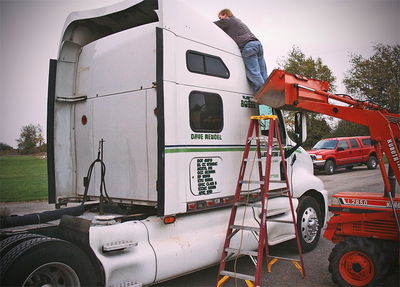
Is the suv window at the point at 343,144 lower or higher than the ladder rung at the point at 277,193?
higher

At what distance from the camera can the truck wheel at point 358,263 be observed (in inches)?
181

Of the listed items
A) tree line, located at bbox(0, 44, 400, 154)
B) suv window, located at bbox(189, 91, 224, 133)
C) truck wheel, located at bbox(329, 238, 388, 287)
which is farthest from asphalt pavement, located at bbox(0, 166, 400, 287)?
tree line, located at bbox(0, 44, 400, 154)

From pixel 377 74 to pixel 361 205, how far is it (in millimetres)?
33927

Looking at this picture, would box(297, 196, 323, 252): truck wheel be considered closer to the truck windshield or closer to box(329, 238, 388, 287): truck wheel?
box(329, 238, 388, 287): truck wheel

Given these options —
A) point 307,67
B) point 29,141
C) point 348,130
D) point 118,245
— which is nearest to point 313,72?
point 307,67

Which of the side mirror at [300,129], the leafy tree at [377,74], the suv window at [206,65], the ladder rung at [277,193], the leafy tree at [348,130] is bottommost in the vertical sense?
the ladder rung at [277,193]

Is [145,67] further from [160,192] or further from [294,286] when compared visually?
[294,286]

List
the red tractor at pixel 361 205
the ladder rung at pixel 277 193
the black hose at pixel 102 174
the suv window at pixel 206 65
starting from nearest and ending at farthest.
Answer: the red tractor at pixel 361 205 < the suv window at pixel 206 65 < the black hose at pixel 102 174 < the ladder rung at pixel 277 193

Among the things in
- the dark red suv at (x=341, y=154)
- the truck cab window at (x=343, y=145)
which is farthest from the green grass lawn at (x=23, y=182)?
the truck cab window at (x=343, y=145)

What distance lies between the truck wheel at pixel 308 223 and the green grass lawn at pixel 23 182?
221 inches

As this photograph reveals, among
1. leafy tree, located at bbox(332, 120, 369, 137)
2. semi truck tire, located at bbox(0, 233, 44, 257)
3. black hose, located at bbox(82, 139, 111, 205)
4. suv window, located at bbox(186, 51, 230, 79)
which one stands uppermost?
leafy tree, located at bbox(332, 120, 369, 137)

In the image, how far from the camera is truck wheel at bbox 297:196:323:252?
6.44 m

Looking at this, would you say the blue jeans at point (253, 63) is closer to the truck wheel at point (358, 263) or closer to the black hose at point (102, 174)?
the black hose at point (102, 174)

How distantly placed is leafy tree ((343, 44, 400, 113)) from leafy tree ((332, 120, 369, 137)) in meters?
3.00
